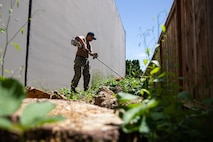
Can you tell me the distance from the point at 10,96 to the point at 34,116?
10cm

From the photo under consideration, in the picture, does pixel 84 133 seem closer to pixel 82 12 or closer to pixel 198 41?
pixel 198 41

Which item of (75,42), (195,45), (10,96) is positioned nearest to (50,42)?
(75,42)

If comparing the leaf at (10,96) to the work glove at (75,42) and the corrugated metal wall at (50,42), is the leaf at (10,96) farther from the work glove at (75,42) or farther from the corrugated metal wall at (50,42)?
the work glove at (75,42)

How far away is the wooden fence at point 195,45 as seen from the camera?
1633 millimetres

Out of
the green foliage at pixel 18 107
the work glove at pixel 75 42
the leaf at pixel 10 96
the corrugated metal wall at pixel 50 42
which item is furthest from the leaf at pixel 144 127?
the work glove at pixel 75 42

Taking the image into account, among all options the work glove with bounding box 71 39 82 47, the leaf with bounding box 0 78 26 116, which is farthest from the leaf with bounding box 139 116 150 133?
the work glove with bounding box 71 39 82 47

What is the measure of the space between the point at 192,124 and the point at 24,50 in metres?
3.01

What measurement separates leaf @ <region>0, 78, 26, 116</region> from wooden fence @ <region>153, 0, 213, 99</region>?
91 cm

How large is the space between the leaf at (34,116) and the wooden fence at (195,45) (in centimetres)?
83

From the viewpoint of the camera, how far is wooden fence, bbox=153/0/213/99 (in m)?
1.63

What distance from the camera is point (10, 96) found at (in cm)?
82

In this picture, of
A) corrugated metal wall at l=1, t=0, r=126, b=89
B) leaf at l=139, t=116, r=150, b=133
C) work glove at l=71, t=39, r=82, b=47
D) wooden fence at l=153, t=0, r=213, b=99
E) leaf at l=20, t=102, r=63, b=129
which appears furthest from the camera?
work glove at l=71, t=39, r=82, b=47

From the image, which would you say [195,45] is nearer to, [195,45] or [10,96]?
[195,45]

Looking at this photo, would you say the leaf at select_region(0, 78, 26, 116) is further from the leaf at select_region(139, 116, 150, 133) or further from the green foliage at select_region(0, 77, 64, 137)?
the leaf at select_region(139, 116, 150, 133)
